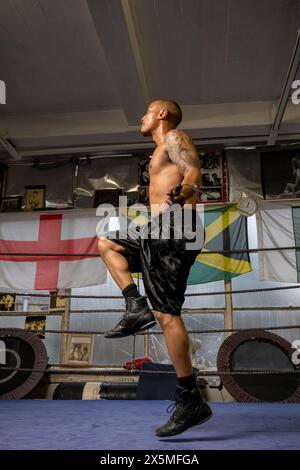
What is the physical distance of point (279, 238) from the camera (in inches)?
176

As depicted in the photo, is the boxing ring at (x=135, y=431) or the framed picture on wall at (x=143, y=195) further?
the framed picture on wall at (x=143, y=195)

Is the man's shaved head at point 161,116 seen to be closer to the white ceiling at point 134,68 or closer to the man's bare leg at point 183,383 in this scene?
the man's bare leg at point 183,383

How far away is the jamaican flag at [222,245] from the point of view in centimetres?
434

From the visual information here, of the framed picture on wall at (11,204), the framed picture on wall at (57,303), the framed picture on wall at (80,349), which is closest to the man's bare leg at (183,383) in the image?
the framed picture on wall at (80,349)

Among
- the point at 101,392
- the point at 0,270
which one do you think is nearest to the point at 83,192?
the point at 0,270

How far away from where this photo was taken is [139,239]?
174 centimetres

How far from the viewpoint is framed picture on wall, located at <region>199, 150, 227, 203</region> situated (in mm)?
5012

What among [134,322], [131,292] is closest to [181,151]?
[131,292]

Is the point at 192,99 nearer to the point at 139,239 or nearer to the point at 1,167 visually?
the point at 1,167

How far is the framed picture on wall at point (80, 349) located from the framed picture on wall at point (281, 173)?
2642 mm

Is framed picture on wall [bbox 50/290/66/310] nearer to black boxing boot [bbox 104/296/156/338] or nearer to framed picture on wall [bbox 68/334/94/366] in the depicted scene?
framed picture on wall [bbox 68/334/94/366]

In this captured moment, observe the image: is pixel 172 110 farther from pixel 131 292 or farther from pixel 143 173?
pixel 143 173

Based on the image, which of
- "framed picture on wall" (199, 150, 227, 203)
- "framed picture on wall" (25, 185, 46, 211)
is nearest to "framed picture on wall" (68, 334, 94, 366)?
"framed picture on wall" (25, 185, 46, 211)
